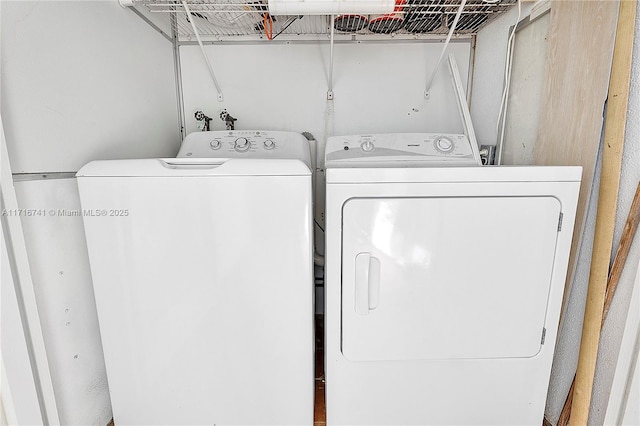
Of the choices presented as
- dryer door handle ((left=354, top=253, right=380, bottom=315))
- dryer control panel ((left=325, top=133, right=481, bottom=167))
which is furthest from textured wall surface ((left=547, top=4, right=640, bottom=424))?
dryer door handle ((left=354, top=253, right=380, bottom=315))

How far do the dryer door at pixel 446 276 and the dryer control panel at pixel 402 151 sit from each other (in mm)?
369

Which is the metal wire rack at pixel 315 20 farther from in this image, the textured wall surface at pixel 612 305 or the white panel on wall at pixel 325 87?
the textured wall surface at pixel 612 305

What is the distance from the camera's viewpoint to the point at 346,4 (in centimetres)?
126

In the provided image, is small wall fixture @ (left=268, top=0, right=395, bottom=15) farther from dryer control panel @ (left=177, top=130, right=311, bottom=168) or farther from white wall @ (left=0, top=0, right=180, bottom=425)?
white wall @ (left=0, top=0, right=180, bottom=425)

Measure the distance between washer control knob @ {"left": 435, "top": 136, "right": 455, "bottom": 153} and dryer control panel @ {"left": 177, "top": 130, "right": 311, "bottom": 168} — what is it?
0.62 metres

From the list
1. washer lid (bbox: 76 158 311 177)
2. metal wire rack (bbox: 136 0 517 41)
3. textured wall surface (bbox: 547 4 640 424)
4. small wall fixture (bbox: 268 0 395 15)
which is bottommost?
textured wall surface (bbox: 547 4 640 424)

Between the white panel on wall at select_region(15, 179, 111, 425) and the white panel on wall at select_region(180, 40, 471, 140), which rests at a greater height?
the white panel on wall at select_region(180, 40, 471, 140)

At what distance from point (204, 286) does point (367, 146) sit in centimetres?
89

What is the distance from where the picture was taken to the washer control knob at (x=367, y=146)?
4.78 ft

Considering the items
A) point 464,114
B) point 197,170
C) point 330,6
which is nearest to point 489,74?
point 464,114

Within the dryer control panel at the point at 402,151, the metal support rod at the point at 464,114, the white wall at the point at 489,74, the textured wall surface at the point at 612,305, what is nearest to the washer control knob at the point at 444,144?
the dryer control panel at the point at 402,151

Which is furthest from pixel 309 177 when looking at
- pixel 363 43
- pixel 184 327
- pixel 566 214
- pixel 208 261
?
pixel 363 43

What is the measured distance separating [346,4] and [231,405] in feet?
5.30

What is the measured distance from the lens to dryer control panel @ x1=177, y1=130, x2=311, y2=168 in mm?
1621
